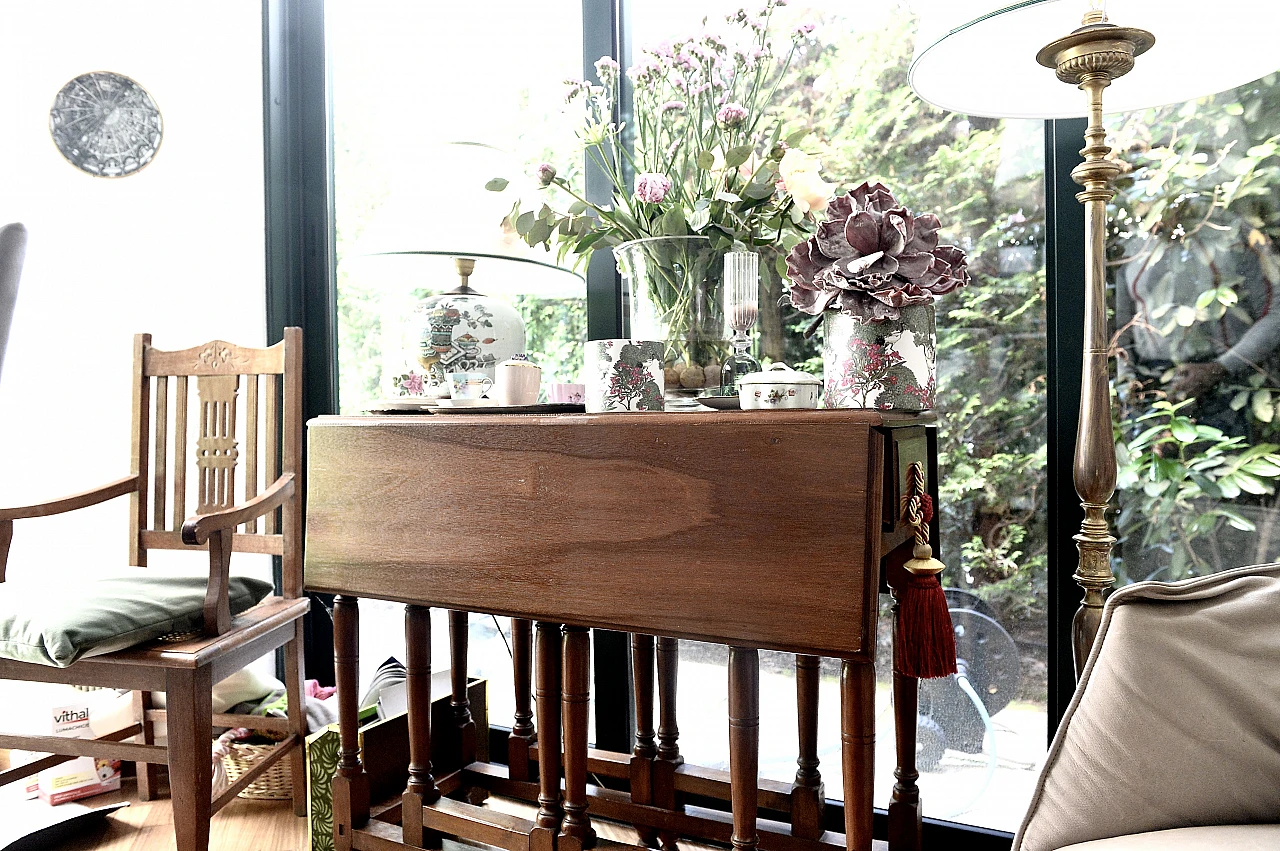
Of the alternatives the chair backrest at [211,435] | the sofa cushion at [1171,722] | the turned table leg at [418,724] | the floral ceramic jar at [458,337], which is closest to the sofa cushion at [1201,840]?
the sofa cushion at [1171,722]

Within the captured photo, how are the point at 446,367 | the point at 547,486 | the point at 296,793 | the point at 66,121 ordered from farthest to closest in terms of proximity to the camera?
the point at 66,121 → the point at 296,793 → the point at 446,367 → the point at 547,486

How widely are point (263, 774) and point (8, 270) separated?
1.15m

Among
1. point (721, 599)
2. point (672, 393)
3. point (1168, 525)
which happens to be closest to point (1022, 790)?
point (1168, 525)

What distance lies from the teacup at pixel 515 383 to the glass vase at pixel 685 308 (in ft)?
0.71

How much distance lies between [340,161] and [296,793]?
1657mm

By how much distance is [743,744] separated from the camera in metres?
1.15

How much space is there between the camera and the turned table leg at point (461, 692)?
5.63 feet

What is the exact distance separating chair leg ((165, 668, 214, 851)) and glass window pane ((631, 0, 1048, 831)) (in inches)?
43.4

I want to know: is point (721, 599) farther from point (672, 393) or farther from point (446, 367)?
point (446, 367)

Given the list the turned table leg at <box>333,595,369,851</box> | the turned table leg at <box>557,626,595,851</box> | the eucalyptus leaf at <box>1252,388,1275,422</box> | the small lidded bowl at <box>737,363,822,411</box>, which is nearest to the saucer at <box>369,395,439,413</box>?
the turned table leg at <box>333,595,369,851</box>

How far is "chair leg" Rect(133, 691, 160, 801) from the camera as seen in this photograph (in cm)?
186

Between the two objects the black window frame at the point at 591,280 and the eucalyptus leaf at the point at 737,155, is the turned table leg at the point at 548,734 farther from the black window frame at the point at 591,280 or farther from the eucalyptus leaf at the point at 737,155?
the eucalyptus leaf at the point at 737,155

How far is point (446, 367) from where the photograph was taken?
1491mm

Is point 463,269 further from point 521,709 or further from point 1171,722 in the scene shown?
point 1171,722
